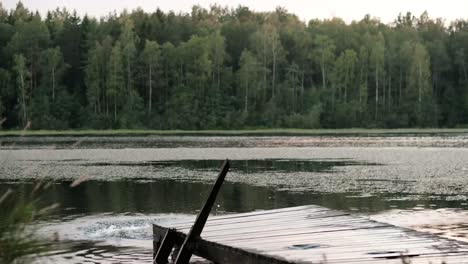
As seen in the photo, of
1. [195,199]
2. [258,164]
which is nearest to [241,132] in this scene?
[258,164]

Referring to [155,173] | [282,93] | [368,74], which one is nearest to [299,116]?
[282,93]

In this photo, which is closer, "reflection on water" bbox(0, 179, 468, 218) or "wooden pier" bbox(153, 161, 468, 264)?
"wooden pier" bbox(153, 161, 468, 264)

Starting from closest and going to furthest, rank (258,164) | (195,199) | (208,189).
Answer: (195,199)
(208,189)
(258,164)

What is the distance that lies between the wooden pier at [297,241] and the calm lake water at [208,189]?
4.87ft

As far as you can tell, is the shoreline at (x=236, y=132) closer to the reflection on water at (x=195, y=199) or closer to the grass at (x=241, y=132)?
the grass at (x=241, y=132)

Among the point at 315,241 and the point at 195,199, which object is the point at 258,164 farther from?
the point at 315,241

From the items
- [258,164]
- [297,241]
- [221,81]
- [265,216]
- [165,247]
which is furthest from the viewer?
[221,81]

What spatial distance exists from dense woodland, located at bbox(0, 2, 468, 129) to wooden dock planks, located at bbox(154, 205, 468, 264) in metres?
80.5

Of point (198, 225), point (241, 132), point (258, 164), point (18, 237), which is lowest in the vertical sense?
point (258, 164)

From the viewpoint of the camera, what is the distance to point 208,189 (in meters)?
22.8

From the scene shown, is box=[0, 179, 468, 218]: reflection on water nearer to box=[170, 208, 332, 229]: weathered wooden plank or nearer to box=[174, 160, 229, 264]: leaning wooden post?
box=[170, 208, 332, 229]: weathered wooden plank

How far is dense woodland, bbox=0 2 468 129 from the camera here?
92.4 m

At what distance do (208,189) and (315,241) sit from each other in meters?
14.5

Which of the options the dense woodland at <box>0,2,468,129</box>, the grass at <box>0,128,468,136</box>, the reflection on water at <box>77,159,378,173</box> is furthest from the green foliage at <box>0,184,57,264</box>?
the dense woodland at <box>0,2,468,129</box>
